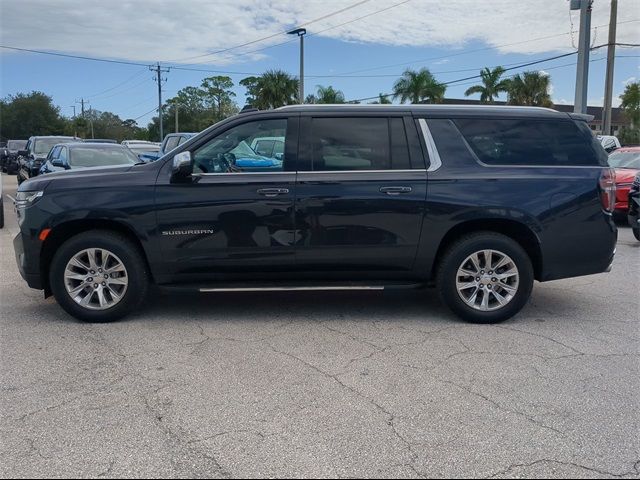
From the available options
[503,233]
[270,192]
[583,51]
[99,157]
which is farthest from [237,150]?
[583,51]

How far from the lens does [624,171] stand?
12.4m

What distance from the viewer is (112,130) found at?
365 feet

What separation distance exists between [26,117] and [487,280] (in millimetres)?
87510

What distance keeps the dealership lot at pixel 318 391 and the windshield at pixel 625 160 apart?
8.32 metres

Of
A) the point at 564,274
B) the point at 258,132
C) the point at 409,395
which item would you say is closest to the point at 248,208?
the point at 258,132

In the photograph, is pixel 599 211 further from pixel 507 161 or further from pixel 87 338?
pixel 87 338

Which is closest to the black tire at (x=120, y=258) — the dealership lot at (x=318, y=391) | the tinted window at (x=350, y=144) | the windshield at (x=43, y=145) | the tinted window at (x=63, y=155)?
the dealership lot at (x=318, y=391)

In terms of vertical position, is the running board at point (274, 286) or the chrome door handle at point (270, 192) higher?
the chrome door handle at point (270, 192)

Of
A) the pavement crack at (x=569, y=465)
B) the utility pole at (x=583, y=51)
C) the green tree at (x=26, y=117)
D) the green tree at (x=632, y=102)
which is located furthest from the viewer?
the green tree at (x=26, y=117)

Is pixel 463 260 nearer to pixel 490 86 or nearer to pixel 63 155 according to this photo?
pixel 63 155

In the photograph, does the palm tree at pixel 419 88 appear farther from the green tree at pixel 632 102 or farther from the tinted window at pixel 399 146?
the tinted window at pixel 399 146

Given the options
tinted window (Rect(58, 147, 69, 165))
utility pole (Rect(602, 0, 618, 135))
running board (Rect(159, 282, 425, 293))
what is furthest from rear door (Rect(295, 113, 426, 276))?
utility pole (Rect(602, 0, 618, 135))

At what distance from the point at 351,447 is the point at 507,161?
3282mm

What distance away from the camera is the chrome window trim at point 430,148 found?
5.34 metres
